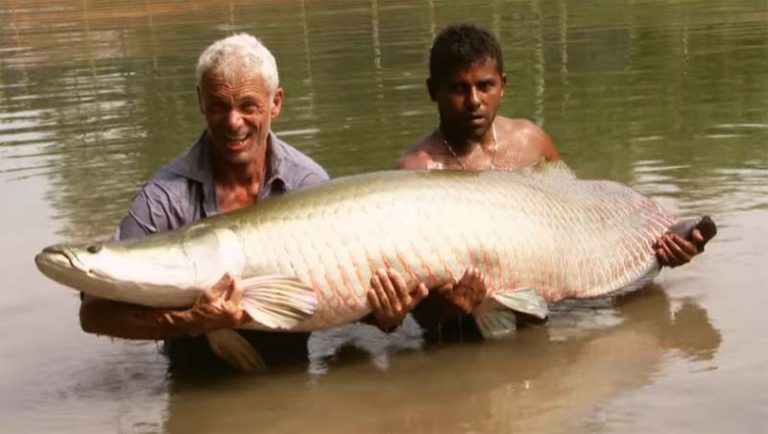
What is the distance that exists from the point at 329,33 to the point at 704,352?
1225 cm

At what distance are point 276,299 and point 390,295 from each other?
37cm

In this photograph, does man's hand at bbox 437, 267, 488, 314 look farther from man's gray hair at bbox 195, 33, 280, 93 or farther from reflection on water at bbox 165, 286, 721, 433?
man's gray hair at bbox 195, 33, 280, 93

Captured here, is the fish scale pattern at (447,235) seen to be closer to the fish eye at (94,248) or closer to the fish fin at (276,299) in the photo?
the fish fin at (276,299)

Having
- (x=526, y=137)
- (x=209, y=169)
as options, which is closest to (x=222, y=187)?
(x=209, y=169)

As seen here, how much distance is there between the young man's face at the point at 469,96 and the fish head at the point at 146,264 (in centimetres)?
147

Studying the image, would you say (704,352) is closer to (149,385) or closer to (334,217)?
(334,217)

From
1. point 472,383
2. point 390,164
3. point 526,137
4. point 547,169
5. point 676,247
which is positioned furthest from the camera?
point 390,164

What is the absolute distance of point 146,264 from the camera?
3779 mm

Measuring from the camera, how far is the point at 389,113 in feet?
31.6

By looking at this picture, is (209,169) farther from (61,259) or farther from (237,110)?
(61,259)

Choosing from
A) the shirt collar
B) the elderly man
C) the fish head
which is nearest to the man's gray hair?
the elderly man

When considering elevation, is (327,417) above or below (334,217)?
below

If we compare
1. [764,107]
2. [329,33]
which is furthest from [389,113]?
[329,33]

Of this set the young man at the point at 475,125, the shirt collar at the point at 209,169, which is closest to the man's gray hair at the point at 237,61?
the shirt collar at the point at 209,169
